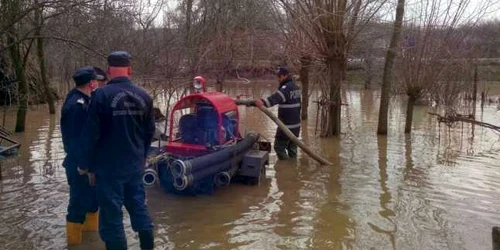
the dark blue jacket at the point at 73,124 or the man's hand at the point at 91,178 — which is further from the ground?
the dark blue jacket at the point at 73,124

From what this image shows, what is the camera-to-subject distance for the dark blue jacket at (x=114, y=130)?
16.3 ft

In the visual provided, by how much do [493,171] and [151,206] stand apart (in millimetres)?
6280

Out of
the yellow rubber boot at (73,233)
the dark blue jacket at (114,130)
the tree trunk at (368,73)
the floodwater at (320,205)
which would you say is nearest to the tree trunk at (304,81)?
the floodwater at (320,205)

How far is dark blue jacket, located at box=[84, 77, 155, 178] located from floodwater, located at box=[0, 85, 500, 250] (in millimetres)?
1036

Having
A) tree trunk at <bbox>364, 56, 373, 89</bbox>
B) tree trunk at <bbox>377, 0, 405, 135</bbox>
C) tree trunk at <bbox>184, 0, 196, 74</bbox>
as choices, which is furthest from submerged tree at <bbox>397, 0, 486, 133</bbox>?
tree trunk at <bbox>364, 56, 373, 89</bbox>

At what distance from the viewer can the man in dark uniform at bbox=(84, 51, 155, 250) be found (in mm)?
4969

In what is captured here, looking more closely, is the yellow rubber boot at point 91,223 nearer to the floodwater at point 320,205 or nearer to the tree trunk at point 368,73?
the floodwater at point 320,205

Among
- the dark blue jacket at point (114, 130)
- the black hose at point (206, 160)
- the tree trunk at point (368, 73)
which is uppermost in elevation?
the tree trunk at point (368, 73)

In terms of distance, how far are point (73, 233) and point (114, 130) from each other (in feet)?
4.26

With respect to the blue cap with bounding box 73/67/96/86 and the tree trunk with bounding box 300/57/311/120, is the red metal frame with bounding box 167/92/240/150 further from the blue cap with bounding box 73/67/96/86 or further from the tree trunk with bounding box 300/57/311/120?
the tree trunk with bounding box 300/57/311/120

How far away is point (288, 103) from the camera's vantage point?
1005cm

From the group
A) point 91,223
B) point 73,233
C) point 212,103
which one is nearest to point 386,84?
point 212,103

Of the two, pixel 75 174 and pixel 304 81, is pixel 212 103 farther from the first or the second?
pixel 304 81

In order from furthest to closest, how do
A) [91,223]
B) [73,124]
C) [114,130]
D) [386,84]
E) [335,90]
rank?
[386,84] < [335,90] < [91,223] < [73,124] < [114,130]
